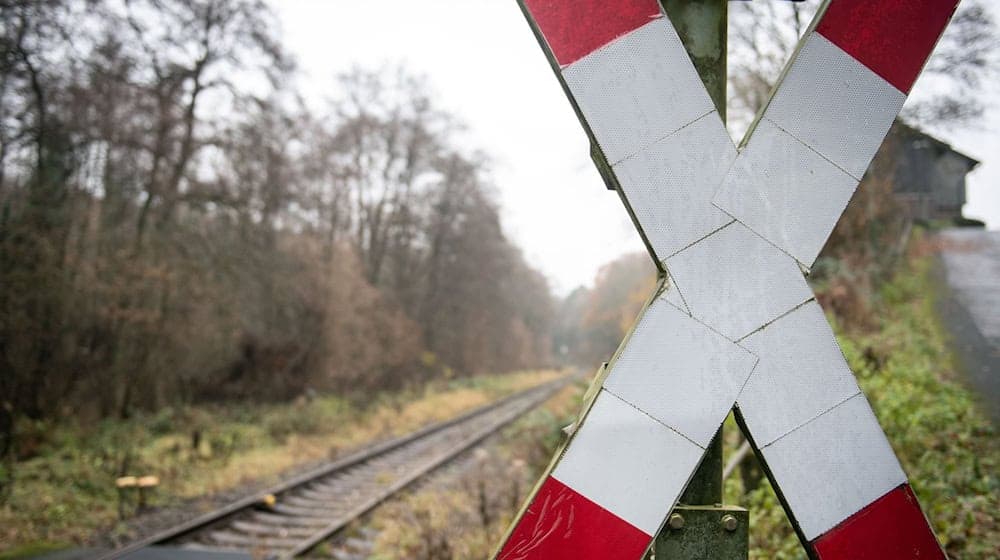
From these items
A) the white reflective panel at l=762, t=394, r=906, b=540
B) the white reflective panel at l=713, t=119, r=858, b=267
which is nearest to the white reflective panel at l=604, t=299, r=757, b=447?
the white reflective panel at l=762, t=394, r=906, b=540

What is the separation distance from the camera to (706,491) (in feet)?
4.42

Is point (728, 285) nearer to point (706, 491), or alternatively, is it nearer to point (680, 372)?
point (680, 372)

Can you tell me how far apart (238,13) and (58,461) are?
12523 millimetres

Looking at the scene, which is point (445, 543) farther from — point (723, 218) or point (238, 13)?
point (238, 13)

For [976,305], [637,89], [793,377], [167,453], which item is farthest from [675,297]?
[976,305]

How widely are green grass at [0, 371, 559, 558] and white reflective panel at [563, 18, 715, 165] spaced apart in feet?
28.2

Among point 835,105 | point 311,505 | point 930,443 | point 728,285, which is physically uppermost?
point 835,105

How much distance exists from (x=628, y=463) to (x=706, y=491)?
12.3 inches

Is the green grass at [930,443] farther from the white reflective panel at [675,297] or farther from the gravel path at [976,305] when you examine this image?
the white reflective panel at [675,297]

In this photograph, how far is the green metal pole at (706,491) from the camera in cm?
131

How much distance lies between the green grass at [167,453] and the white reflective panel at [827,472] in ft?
28.3

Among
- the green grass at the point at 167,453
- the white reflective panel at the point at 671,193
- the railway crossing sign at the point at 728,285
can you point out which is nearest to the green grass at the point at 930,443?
the railway crossing sign at the point at 728,285

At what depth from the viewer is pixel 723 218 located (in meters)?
1.24

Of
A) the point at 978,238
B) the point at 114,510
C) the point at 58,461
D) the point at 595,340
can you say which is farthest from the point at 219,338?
the point at 595,340
